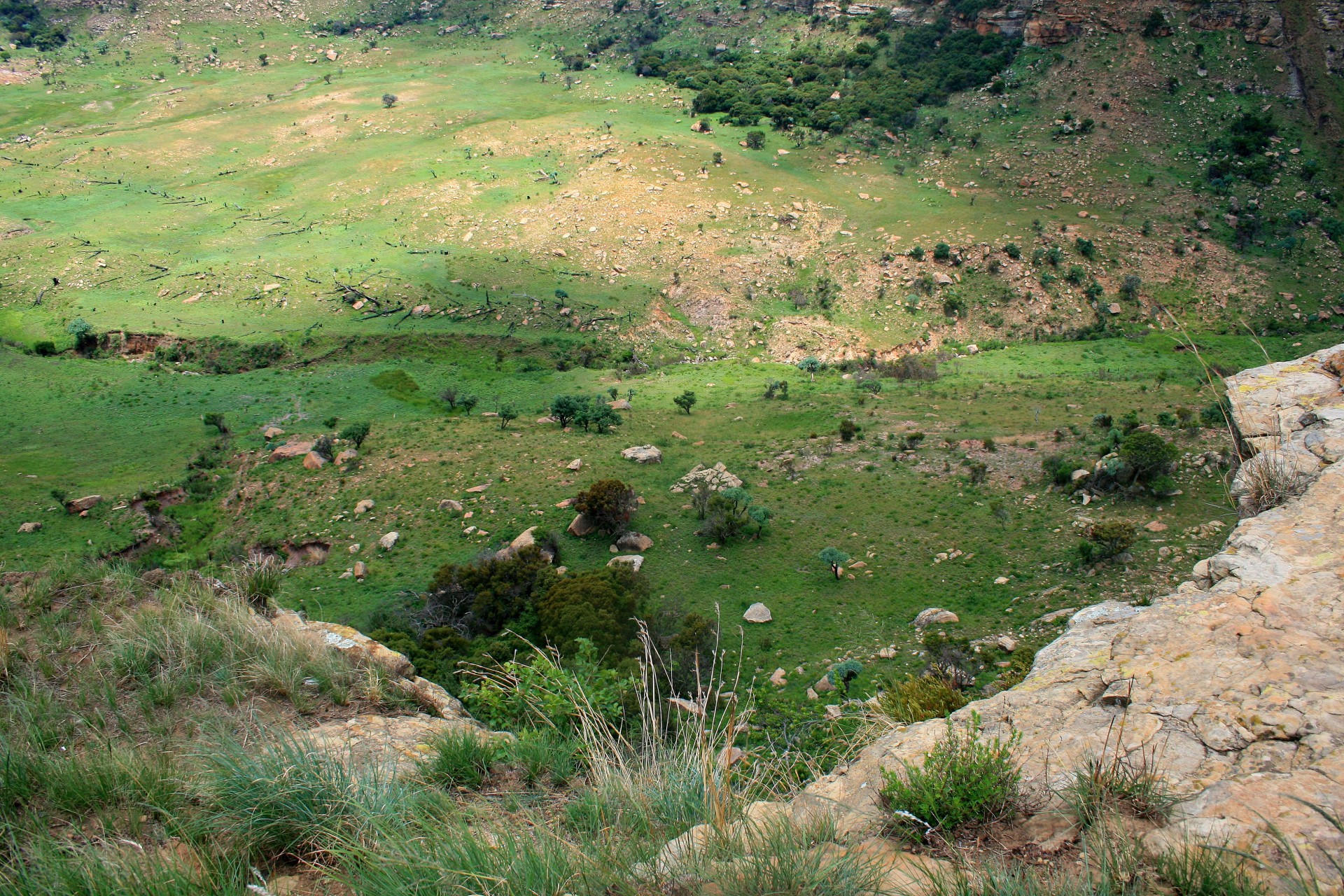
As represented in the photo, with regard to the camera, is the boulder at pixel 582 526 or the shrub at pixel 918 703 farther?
the boulder at pixel 582 526

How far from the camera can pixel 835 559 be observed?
16094 millimetres

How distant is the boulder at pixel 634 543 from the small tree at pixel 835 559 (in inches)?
171

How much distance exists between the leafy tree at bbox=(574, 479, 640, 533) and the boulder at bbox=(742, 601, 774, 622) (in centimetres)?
469

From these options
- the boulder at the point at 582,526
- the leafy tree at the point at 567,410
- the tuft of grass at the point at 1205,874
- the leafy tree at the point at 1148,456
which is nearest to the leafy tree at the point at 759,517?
the boulder at the point at 582,526

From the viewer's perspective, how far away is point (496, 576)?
629 inches

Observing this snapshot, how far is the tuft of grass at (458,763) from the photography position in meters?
4.68

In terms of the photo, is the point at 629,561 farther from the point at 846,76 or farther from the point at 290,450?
the point at 846,76

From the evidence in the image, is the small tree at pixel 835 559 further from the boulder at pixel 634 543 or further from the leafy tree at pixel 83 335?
the leafy tree at pixel 83 335

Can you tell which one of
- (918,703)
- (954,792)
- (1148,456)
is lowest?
(1148,456)

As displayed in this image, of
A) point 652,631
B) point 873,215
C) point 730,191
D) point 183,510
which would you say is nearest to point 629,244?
point 730,191

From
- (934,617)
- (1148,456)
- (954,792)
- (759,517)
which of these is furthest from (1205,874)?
(1148,456)

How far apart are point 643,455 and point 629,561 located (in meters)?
6.00

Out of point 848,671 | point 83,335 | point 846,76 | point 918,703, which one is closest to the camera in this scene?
point 918,703

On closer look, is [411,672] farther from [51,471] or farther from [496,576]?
[51,471]
